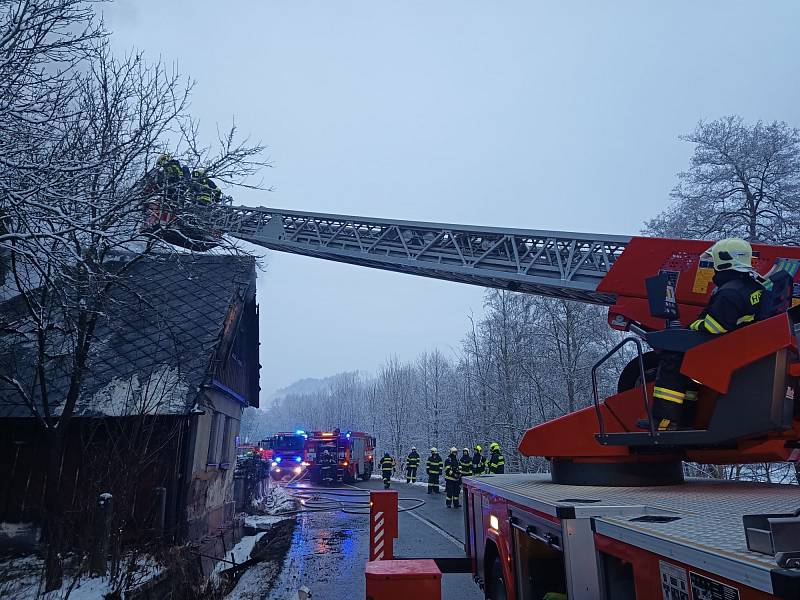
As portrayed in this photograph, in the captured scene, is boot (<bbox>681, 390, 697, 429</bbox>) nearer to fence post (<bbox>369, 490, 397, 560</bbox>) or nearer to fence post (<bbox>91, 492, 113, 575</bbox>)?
fence post (<bbox>369, 490, 397, 560</bbox>)

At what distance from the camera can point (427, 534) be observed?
39.2 ft

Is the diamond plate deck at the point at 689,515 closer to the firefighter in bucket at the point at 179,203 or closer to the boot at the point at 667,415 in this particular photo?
the boot at the point at 667,415

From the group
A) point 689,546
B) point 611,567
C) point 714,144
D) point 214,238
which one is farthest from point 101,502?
point 714,144

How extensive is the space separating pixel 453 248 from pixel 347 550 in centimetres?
737

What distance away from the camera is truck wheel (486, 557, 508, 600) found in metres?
4.21

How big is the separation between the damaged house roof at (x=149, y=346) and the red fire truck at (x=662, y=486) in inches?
229

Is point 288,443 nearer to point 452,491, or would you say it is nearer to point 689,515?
point 452,491

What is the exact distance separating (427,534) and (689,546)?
441 inches

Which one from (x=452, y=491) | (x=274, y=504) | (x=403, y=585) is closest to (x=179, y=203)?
(x=403, y=585)

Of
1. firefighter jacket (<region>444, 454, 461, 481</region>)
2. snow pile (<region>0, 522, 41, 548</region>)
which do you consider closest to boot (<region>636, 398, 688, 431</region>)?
snow pile (<region>0, 522, 41, 548</region>)

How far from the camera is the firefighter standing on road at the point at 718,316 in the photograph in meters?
3.22

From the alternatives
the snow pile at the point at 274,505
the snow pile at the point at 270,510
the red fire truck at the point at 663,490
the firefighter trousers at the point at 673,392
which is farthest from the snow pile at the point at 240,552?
the firefighter trousers at the point at 673,392

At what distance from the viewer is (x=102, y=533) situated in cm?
638

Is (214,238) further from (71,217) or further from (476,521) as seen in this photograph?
(476,521)
